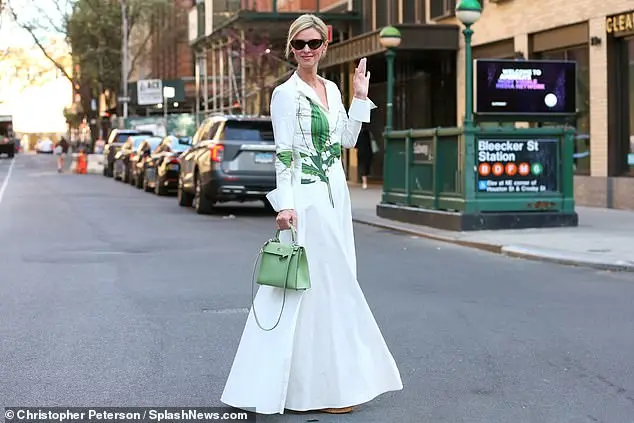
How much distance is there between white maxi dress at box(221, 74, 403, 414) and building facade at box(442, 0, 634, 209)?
48.4 ft

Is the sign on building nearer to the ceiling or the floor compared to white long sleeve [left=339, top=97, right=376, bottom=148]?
nearer to the ceiling

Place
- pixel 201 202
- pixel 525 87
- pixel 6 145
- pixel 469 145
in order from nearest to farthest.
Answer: pixel 469 145
pixel 525 87
pixel 201 202
pixel 6 145

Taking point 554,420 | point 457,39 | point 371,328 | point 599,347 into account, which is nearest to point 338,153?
point 371,328

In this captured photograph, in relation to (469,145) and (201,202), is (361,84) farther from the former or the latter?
(201,202)

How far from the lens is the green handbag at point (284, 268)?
199 inches

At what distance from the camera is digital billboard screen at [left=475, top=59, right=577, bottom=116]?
1591cm

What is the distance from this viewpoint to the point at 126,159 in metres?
34.3

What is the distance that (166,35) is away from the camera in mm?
64625

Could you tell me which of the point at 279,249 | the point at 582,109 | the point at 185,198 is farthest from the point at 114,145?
the point at 279,249

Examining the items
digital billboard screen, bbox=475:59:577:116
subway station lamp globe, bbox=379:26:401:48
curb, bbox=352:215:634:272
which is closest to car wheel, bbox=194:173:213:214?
subway station lamp globe, bbox=379:26:401:48

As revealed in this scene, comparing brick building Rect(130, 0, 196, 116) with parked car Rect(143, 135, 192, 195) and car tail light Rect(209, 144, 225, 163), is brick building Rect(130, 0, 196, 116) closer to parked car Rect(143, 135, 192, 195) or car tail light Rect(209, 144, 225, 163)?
parked car Rect(143, 135, 192, 195)

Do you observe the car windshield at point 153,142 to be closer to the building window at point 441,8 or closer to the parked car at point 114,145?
the building window at point 441,8

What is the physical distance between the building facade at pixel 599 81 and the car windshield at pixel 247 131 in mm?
6384

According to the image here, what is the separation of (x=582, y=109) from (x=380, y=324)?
14071mm
